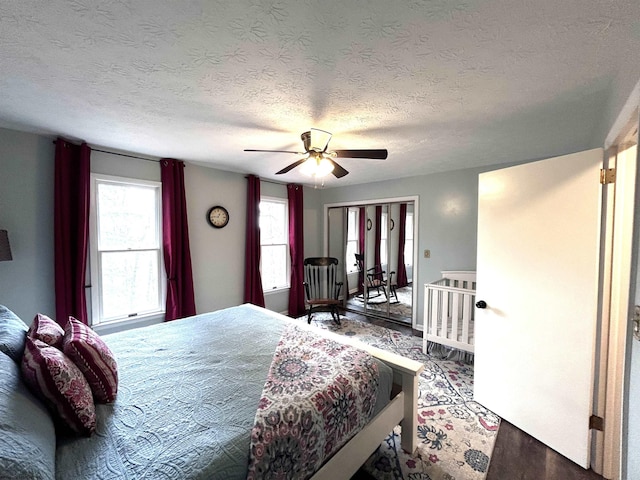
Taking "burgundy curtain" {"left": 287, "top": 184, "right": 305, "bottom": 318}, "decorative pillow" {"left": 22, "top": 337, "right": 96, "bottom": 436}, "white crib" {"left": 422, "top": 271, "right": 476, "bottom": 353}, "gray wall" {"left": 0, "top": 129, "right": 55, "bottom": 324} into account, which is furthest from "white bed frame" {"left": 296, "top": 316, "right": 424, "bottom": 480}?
"gray wall" {"left": 0, "top": 129, "right": 55, "bottom": 324}

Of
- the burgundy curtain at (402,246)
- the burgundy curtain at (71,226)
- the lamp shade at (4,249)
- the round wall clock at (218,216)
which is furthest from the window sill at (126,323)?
the burgundy curtain at (402,246)

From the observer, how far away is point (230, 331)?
2133 millimetres

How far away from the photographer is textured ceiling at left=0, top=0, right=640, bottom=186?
1.02m

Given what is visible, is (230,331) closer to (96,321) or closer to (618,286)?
(96,321)

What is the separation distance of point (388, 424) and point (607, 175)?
1.99 meters

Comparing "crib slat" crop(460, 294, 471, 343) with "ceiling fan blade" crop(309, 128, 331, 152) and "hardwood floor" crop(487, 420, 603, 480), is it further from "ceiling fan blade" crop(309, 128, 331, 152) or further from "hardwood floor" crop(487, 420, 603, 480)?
"ceiling fan blade" crop(309, 128, 331, 152)

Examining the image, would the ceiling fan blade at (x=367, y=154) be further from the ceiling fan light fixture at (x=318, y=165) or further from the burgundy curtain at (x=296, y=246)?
the burgundy curtain at (x=296, y=246)

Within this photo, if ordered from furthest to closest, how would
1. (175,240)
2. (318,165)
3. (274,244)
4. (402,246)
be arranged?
(402,246), (274,244), (175,240), (318,165)

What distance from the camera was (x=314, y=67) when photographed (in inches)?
54.2

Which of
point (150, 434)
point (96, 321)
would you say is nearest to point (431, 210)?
point (150, 434)

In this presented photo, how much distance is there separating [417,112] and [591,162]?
1.09m

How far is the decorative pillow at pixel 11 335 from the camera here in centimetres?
117

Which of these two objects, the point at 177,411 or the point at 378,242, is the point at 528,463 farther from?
the point at 378,242

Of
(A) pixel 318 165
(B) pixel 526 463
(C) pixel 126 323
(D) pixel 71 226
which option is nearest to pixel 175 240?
(D) pixel 71 226
